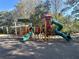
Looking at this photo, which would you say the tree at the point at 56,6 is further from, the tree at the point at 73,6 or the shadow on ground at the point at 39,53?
the shadow on ground at the point at 39,53

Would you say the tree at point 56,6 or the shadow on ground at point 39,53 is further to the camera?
the tree at point 56,6

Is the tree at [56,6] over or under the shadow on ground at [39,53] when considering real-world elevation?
over

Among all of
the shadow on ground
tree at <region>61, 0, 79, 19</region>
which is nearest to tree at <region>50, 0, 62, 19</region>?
tree at <region>61, 0, 79, 19</region>

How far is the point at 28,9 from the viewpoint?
27359 mm

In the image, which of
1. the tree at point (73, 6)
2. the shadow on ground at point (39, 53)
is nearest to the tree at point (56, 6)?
the tree at point (73, 6)

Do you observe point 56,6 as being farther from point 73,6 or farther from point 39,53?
point 39,53

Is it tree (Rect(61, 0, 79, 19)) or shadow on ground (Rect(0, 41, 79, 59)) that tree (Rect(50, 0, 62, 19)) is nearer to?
tree (Rect(61, 0, 79, 19))

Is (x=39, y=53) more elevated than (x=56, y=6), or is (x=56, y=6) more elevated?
(x=56, y=6)

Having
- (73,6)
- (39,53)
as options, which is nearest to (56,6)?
(73,6)

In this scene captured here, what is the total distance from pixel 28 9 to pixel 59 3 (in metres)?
4.43

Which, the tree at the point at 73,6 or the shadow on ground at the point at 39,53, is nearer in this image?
the shadow on ground at the point at 39,53

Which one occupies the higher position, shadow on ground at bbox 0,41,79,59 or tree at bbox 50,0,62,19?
tree at bbox 50,0,62,19

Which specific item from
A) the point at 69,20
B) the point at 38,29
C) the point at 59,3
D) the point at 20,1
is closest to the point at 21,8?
the point at 20,1

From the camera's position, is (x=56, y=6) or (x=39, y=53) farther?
(x=56, y=6)
